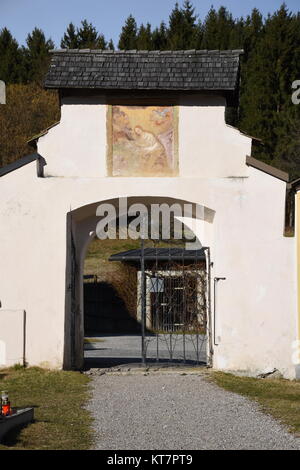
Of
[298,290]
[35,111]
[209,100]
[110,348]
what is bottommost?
[110,348]

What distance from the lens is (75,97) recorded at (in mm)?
16859

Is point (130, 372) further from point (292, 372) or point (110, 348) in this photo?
point (110, 348)

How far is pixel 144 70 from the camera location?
1695 cm

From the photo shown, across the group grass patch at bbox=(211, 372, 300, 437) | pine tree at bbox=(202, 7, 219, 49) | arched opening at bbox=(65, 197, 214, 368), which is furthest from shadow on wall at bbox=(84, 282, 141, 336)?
pine tree at bbox=(202, 7, 219, 49)

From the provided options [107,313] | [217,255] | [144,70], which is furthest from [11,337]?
[107,313]

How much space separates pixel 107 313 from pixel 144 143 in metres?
18.9

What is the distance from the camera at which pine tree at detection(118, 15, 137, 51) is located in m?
56.9

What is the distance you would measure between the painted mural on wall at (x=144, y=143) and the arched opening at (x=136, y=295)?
0.61 meters

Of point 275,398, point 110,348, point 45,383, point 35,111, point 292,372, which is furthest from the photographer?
point 35,111

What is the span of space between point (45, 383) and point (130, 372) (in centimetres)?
259

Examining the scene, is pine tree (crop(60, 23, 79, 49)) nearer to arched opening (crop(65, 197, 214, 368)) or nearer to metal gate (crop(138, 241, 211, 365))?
arched opening (crop(65, 197, 214, 368))

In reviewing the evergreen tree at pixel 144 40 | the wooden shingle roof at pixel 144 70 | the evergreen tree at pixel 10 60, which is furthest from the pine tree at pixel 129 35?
the wooden shingle roof at pixel 144 70

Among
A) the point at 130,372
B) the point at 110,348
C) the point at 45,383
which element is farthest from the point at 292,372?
the point at 110,348

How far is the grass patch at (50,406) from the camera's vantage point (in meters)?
8.99
